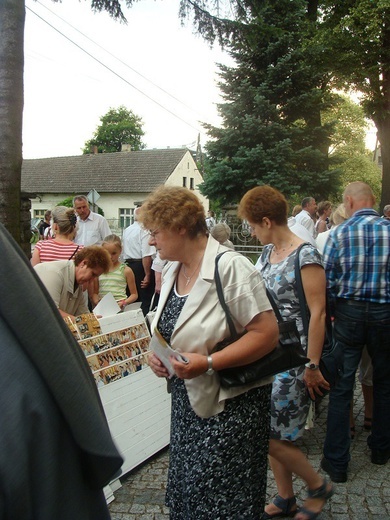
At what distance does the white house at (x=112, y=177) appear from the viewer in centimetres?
4550

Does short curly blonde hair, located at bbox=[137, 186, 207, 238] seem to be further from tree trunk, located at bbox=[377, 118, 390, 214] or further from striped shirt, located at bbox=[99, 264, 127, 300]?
tree trunk, located at bbox=[377, 118, 390, 214]

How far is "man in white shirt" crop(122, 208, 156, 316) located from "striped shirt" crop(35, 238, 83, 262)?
236cm

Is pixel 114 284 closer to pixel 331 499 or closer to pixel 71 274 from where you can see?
pixel 71 274

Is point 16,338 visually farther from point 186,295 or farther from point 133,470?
point 133,470

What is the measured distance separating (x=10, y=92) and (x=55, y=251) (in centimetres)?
235

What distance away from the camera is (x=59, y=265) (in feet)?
12.8

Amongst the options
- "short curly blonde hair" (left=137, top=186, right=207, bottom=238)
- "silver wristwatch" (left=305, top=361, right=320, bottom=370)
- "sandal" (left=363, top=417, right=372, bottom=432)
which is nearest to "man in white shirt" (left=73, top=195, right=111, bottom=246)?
"sandal" (left=363, top=417, right=372, bottom=432)

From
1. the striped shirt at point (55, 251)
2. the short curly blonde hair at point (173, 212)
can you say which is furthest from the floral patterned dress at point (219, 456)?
the striped shirt at point (55, 251)

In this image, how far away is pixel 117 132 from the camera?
70562 mm

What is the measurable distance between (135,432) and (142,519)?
0.73 m

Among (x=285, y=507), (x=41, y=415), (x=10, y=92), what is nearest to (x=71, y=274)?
(x=285, y=507)

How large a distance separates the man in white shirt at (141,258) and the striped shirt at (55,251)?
236 cm

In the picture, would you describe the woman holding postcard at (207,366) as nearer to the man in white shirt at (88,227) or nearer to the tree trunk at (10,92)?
the tree trunk at (10,92)

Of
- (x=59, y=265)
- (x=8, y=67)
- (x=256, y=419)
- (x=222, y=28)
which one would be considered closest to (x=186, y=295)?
(x=256, y=419)
